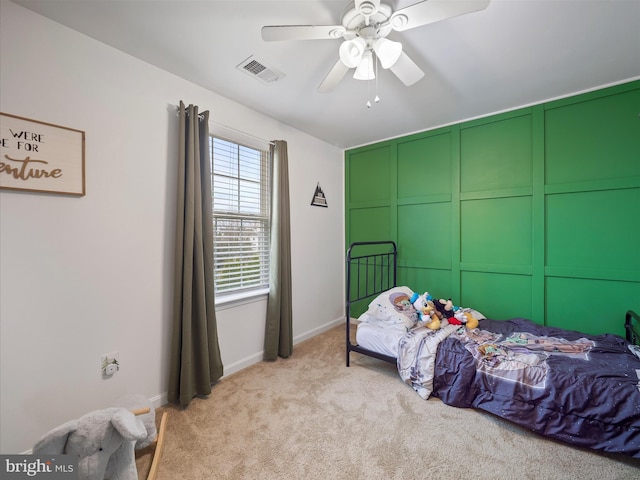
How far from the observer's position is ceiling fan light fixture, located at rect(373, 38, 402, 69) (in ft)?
4.47

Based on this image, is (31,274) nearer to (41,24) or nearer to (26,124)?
(26,124)

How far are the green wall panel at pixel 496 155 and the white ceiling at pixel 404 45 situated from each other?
0.22 m

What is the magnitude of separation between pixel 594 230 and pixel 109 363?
12.2 feet

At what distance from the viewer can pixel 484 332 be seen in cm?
227

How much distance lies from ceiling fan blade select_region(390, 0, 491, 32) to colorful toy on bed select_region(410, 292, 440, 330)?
6.76 ft

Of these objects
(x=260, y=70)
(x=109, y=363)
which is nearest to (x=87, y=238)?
(x=109, y=363)

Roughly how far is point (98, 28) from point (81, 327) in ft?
5.73

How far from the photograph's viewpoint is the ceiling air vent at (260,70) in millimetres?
1855

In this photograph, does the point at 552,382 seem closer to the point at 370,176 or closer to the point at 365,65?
the point at 365,65

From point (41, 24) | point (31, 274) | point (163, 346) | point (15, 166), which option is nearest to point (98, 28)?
point (41, 24)

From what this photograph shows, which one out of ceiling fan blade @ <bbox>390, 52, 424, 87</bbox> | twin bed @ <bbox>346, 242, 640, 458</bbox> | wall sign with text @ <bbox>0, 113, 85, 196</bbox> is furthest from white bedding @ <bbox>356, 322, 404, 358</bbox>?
wall sign with text @ <bbox>0, 113, 85, 196</bbox>

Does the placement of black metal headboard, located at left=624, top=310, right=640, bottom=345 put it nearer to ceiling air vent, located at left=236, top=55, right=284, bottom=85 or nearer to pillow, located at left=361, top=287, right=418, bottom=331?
pillow, located at left=361, top=287, right=418, bottom=331

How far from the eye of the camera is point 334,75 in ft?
5.44

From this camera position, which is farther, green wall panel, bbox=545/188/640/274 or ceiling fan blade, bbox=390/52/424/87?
green wall panel, bbox=545/188/640/274
